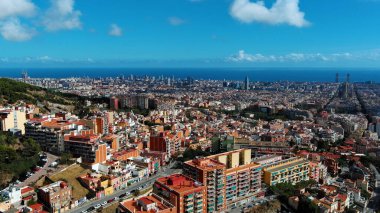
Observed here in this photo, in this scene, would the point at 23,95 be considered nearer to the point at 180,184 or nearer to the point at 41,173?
the point at 41,173

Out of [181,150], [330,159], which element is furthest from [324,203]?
[181,150]

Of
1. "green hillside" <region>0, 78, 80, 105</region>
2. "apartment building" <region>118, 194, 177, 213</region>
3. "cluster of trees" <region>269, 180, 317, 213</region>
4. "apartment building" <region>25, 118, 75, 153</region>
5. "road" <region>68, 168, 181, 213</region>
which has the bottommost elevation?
"cluster of trees" <region>269, 180, 317, 213</region>

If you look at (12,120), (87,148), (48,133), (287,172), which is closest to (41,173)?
(87,148)

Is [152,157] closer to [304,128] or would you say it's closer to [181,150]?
[181,150]

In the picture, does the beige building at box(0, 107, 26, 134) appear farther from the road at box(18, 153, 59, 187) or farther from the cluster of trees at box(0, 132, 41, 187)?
the road at box(18, 153, 59, 187)

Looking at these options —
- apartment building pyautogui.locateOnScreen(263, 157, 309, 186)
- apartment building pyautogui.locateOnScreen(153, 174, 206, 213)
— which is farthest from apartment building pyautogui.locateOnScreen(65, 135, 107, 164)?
apartment building pyautogui.locateOnScreen(263, 157, 309, 186)

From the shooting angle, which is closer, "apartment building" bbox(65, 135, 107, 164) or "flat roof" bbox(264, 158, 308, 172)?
"flat roof" bbox(264, 158, 308, 172)
